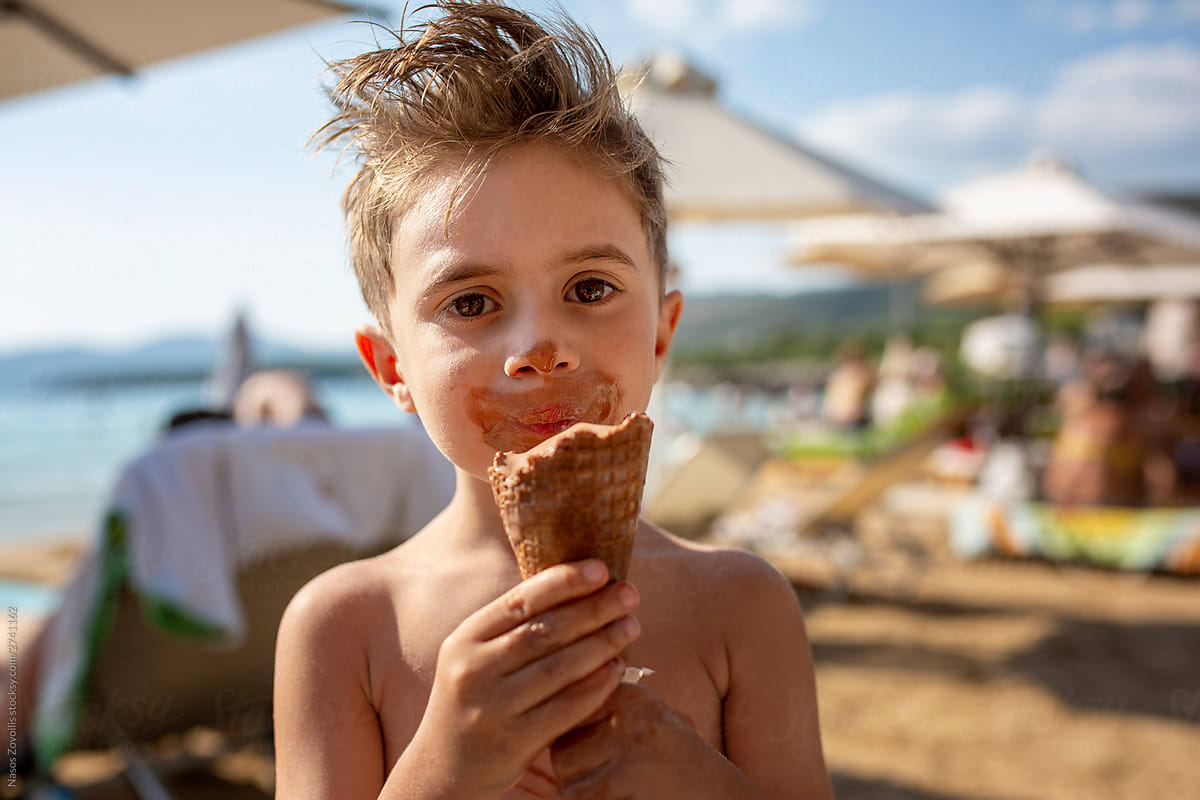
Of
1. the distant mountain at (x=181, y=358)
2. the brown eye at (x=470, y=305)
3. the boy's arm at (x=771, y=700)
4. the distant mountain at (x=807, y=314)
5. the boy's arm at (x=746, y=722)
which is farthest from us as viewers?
the distant mountain at (x=807, y=314)

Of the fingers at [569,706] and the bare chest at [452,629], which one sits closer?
the fingers at [569,706]

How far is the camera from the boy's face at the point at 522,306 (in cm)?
110

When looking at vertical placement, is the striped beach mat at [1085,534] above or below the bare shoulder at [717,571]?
below

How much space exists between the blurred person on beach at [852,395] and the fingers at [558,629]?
43.7 feet

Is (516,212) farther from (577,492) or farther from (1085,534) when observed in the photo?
(1085,534)

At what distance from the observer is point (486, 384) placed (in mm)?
1116

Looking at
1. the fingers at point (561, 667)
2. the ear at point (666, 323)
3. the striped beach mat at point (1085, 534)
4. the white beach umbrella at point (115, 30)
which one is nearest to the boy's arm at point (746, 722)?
the fingers at point (561, 667)

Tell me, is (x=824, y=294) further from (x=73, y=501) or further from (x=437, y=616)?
(x=437, y=616)

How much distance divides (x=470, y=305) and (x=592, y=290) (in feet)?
0.56

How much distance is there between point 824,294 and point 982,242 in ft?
348

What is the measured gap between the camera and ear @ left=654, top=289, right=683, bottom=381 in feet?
4.58

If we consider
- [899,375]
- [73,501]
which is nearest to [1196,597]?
[899,375]

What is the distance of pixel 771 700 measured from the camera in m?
1.29

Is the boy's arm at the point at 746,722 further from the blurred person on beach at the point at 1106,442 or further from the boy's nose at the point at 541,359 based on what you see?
the blurred person on beach at the point at 1106,442
